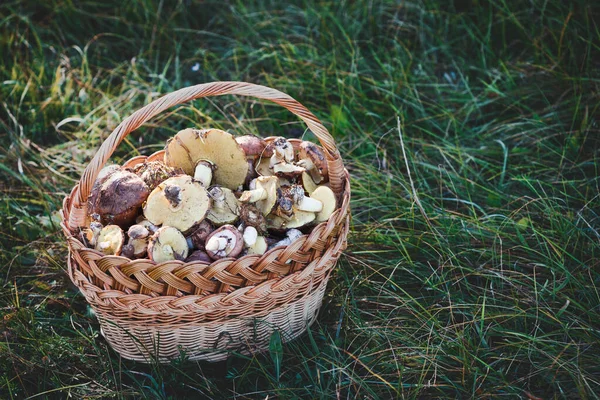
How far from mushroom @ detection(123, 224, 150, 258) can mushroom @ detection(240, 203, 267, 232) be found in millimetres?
280

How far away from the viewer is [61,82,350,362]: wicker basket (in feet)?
5.41

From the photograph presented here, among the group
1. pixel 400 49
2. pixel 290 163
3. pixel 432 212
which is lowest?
pixel 432 212

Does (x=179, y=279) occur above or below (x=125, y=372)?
above

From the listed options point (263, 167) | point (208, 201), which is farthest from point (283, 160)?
point (208, 201)

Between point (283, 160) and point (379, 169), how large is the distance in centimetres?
68

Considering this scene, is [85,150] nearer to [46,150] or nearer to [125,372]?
[46,150]

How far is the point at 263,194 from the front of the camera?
1861 mm

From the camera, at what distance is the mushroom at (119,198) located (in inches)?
71.5

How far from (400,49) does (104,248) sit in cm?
211

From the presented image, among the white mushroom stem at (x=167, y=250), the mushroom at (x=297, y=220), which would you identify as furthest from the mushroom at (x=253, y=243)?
the white mushroom stem at (x=167, y=250)

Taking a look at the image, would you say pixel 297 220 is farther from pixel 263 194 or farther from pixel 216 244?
pixel 216 244

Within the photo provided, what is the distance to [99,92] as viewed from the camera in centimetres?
319

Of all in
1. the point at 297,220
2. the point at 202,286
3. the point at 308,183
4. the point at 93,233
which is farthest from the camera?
the point at 308,183

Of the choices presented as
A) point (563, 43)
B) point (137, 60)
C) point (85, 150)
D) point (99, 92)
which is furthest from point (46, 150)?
point (563, 43)
